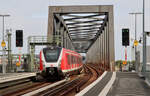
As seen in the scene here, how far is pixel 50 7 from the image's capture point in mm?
44219

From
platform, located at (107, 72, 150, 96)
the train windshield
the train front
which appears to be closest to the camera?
platform, located at (107, 72, 150, 96)

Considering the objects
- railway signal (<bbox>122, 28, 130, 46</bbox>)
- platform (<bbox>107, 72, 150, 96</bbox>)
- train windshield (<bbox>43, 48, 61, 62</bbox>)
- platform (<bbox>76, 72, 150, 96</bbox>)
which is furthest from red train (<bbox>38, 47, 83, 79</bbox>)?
railway signal (<bbox>122, 28, 130, 46</bbox>)

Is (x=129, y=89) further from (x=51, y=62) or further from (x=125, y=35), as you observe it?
(x=125, y=35)

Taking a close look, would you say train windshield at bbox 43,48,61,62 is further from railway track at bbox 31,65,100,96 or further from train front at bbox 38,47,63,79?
railway track at bbox 31,65,100,96

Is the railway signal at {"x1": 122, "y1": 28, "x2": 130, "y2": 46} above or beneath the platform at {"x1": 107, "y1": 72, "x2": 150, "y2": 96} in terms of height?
above

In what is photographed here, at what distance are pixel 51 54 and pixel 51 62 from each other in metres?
0.70

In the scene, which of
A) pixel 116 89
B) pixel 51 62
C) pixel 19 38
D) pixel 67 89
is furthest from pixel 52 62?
pixel 116 89

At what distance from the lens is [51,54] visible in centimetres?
2223

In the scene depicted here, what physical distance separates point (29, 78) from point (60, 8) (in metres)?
23.5

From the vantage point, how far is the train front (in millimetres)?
21812

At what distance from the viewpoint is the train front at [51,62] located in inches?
859

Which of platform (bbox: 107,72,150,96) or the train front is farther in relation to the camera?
the train front


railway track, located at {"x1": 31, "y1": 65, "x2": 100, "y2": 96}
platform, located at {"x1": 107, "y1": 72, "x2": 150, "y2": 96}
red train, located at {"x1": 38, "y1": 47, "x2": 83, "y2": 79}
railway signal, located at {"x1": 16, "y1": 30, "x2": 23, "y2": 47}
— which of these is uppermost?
railway signal, located at {"x1": 16, "y1": 30, "x2": 23, "y2": 47}

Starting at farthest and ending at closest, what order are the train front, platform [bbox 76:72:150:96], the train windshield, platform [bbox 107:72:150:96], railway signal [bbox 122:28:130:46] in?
railway signal [bbox 122:28:130:46] → the train windshield → the train front → platform [bbox 107:72:150:96] → platform [bbox 76:72:150:96]
